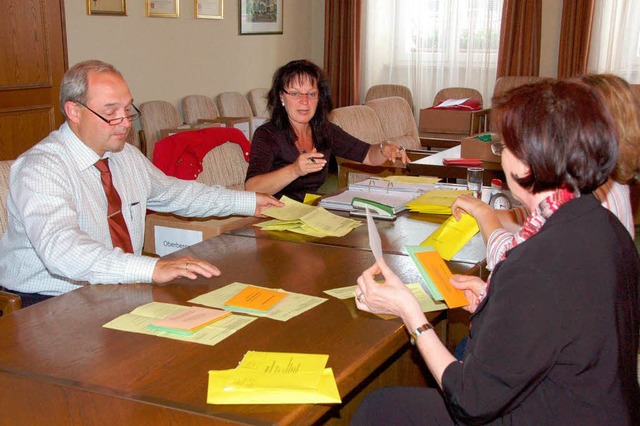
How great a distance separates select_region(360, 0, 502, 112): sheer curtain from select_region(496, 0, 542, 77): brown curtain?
212 mm

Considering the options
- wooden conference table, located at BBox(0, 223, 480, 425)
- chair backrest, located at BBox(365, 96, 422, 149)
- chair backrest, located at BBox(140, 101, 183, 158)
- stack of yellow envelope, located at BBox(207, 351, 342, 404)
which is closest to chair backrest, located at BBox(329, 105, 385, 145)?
chair backrest, located at BBox(365, 96, 422, 149)

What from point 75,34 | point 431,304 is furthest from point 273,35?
point 431,304

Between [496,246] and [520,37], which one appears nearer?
[496,246]

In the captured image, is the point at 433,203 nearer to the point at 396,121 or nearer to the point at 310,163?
the point at 310,163

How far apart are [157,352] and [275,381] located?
1.03ft

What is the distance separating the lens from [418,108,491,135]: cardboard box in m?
5.99

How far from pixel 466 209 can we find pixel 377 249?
2.52 feet

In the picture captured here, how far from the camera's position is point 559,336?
1395mm

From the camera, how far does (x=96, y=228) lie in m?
2.58

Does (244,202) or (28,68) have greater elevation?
(28,68)

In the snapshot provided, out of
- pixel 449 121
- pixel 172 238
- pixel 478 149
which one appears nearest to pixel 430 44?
pixel 449 121

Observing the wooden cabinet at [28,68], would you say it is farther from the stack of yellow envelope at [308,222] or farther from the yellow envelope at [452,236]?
the yellow envelope at [452,236]

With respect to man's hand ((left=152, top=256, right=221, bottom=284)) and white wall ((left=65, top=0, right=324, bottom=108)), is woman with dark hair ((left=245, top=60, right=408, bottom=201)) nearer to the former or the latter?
man's hand ((left=152, top=256, right=221, bottom=284))

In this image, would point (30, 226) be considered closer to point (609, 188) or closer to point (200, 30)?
point (609, 188)
